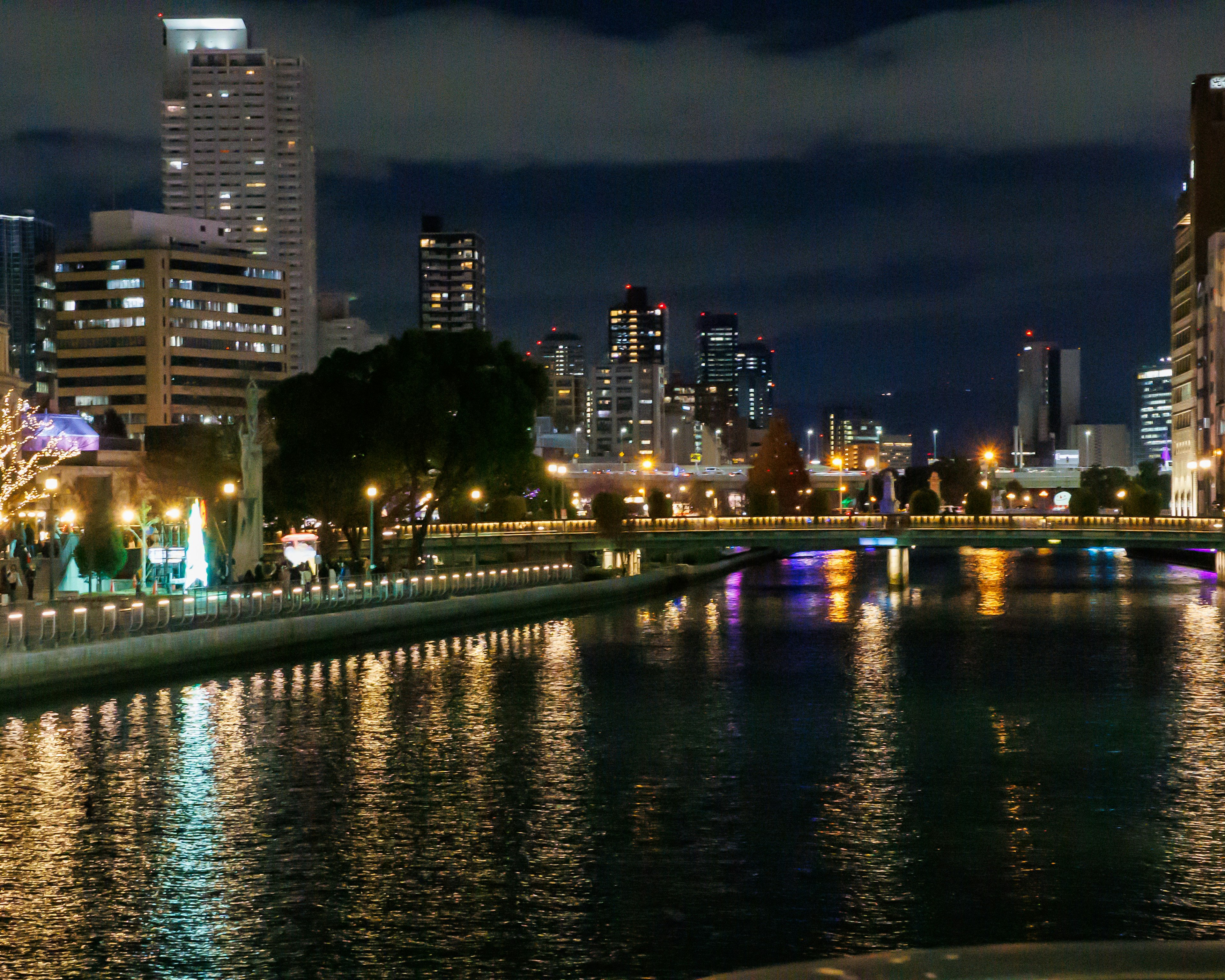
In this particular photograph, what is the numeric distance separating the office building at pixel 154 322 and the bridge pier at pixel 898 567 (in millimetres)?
110541

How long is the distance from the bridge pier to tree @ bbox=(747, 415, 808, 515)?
229 feet

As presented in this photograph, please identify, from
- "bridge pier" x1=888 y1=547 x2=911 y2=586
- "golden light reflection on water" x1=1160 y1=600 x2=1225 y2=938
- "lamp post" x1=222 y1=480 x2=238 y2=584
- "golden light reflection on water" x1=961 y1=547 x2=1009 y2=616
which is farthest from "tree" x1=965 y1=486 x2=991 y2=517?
"golden light reflection on water" x1=1160 y1=600 x2=1225 y2=938

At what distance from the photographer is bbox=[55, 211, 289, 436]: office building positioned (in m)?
183

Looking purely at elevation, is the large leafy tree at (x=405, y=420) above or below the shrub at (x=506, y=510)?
above

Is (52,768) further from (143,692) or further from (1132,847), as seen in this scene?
(1132,847)

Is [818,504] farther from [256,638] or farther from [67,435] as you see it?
[256,638]

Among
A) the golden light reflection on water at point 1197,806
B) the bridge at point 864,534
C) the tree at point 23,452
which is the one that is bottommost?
the golden light reflection on water at point 1197,806

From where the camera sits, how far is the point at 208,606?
1806 inches

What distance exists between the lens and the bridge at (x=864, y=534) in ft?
282

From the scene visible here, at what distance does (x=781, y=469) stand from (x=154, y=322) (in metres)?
79.6

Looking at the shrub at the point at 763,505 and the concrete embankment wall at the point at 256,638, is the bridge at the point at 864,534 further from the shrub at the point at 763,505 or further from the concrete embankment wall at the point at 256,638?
the shrub at the point at 763,505

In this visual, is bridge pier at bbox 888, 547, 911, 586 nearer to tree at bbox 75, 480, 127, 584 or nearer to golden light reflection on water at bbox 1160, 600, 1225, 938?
golden light reflection on water at bbox 1160, 600, 1225, 938

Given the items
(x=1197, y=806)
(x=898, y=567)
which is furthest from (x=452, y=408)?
(x=1197, y=806)

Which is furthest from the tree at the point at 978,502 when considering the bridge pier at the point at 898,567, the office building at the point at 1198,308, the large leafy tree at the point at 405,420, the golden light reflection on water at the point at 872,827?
the golden light reflection on water at the point at 872,827
